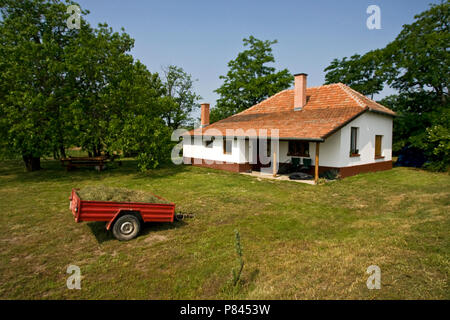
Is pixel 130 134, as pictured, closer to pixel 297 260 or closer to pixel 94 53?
pixel 94 53

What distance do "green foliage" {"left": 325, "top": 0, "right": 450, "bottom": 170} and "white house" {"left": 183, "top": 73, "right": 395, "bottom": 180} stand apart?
266cm

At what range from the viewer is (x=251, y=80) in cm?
3281

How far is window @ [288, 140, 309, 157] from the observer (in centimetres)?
1695

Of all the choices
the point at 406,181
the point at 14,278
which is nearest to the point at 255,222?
the point at 14,278

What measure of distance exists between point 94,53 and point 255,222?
15.4 meters

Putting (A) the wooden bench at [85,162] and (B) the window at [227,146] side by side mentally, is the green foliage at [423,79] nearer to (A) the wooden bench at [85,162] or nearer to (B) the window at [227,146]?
(B) the window at [227,146]

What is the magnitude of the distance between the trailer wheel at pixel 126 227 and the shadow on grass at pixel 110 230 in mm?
348

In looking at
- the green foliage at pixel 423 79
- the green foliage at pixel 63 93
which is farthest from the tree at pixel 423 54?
the green foliage at pixel 63 93

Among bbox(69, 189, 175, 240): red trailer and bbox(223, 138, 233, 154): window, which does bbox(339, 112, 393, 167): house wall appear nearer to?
bbox(223, 138, 233, 154): window

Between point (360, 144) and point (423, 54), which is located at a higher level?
point (423, 54)

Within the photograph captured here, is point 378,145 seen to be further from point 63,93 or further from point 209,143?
point 63,93

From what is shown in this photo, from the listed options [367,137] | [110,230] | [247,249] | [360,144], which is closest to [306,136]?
[360,144]

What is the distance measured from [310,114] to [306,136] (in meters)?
4.62

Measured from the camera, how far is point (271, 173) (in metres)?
17.6
